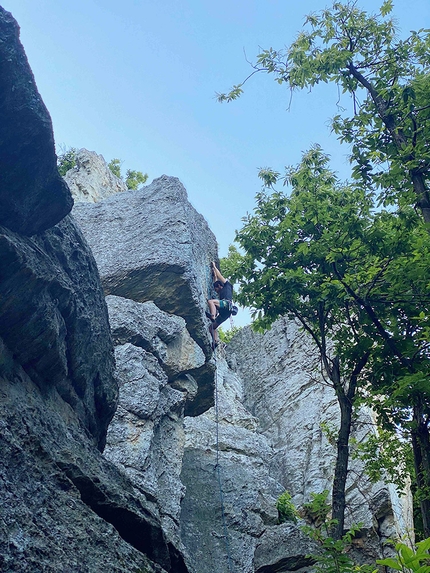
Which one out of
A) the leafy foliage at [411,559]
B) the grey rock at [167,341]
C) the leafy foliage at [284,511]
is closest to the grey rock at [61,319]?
the leafy foliage at [411,559]

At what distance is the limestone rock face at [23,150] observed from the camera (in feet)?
13.3

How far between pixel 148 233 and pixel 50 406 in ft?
24.9

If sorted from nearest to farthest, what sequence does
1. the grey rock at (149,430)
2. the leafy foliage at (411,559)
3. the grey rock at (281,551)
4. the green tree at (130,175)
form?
1. the leafy foliage at (411,559)
2. the grey rock at (149,430)
3. the grey rock at (281,551)
4. the green tree at (130,175)

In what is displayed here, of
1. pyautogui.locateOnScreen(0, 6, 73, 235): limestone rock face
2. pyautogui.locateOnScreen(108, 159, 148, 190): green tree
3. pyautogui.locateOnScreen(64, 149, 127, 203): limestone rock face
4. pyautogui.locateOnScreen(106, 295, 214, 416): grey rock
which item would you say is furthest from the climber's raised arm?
pyautogui.locateOnScreen(108, 159, 148, 190): green tree

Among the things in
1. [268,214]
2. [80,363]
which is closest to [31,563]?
[80,363]

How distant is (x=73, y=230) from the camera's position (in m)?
5.54

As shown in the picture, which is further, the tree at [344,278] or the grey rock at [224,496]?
the grey rock at [224,496]

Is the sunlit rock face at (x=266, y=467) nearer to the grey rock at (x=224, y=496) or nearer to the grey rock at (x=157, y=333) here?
the grey rock at (x=224, y=496)

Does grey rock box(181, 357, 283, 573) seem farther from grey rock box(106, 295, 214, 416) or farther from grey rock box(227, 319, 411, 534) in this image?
grey rock box(227, 319, 411, 534)

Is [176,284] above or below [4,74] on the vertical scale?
above

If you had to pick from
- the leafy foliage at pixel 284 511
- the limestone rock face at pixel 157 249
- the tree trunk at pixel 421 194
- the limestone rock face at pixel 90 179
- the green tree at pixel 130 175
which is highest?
the green tree at pixel 130 175

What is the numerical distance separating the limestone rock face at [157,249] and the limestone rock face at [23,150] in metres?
6.38

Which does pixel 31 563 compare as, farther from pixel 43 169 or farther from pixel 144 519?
pixel 43 169

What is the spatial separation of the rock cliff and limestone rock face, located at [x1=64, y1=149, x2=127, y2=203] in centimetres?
7
